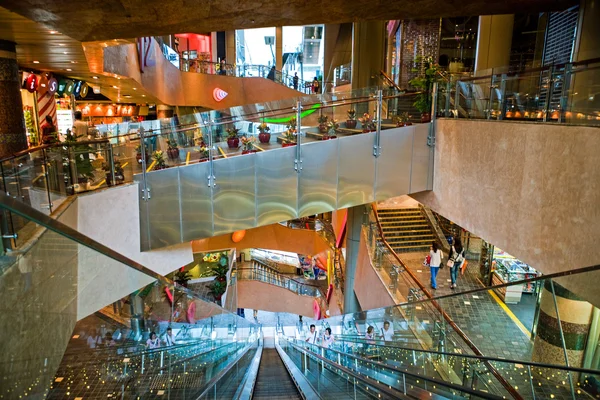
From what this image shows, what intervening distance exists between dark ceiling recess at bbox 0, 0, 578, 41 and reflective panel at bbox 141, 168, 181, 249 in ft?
8.66

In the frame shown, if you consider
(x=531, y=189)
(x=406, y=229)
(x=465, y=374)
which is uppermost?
(x=531, y=189)

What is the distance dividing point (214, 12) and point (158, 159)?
318 centimetres

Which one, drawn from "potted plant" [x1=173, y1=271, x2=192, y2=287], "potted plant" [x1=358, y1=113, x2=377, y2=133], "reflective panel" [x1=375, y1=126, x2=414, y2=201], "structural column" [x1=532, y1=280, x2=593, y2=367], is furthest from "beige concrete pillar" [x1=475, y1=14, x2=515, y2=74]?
"potted plant" [x1=173, y1=271, x2=192, y2=287]

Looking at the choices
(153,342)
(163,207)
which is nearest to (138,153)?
(163,207)

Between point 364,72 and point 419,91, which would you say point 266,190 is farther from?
point 364,72

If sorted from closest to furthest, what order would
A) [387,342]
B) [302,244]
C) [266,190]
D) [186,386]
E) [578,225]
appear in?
[186,386] → [578,225] → [387,342] → [266,190] → [302,244]

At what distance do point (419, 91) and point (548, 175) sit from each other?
440 cm

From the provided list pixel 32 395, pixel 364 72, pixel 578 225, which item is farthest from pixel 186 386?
pixel 364 72

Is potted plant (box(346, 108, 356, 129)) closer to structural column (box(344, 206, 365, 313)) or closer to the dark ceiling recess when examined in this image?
the dark ceiling recess

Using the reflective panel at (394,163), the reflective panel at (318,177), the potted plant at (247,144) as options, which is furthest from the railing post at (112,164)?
the reflective panel at (394,163)

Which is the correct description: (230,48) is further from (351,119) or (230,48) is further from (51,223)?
(51,223)

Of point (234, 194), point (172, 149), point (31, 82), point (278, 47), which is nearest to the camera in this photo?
point (172, 149)

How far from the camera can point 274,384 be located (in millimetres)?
7285

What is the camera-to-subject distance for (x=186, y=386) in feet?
13.6
